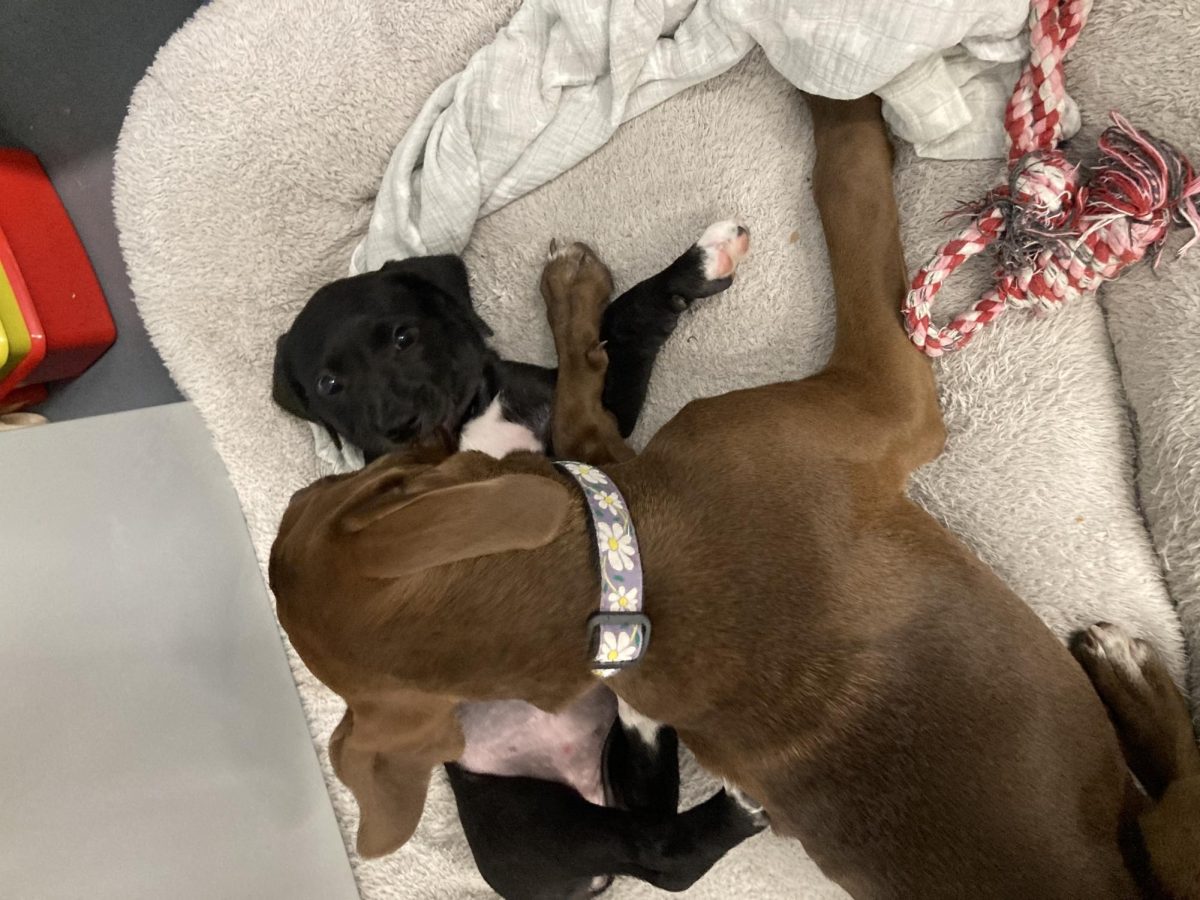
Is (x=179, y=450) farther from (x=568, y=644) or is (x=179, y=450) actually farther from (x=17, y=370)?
(x=568, y=644)

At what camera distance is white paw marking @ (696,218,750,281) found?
88.6 inches

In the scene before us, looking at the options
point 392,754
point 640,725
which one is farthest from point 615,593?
point 640,725

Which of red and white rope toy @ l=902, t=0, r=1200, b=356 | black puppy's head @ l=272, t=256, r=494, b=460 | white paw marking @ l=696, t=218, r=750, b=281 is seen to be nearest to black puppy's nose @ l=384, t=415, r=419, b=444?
black puppy's head @ l=272, t=256, r=494, b=460

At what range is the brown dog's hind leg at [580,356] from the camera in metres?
2.25

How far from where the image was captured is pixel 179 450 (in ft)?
9.51

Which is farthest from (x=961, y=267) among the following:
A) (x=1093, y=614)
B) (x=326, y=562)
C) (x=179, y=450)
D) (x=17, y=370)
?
(x=17, y=370)

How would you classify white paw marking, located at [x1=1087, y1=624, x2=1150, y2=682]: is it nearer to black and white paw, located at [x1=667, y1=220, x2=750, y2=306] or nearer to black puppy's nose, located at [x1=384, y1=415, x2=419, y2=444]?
black and white paw, located at [x1=667, y1=220, x2=750, y2=306]

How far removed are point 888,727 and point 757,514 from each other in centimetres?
42

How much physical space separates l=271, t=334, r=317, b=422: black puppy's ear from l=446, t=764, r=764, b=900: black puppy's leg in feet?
3.33

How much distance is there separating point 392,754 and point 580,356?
1039 mm

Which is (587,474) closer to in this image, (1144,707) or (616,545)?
(616,545)

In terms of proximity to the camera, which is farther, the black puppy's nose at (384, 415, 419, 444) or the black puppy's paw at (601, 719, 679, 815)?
the black puppy's paw at (601, 719, 679, 815)

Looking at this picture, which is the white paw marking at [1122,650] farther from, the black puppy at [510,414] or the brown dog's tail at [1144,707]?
the black puppy at [510,414]

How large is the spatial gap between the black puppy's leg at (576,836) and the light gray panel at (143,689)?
648 mm
